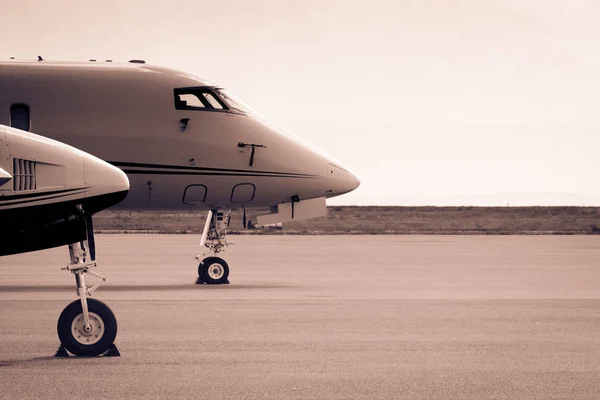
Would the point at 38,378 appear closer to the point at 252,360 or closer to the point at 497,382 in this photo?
the point at 252,360

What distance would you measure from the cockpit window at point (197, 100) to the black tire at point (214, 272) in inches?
130

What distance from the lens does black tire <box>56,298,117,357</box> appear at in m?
12.2

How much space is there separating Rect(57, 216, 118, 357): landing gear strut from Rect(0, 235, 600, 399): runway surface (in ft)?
0.69

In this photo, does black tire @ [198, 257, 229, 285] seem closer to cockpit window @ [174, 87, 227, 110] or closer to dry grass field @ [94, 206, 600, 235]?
cockpit window @ [174, 87, 227, 110]

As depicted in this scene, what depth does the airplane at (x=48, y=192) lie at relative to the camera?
1145 cm

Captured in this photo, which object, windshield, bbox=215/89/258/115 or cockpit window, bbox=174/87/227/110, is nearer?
cockpit window, bbox=174/87/227/110

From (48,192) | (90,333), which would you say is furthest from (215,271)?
(48,192)

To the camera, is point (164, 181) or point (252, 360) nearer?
point (252, 360)

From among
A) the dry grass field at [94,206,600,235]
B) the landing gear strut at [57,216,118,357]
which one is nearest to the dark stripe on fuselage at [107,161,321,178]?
the landing gear strut at [57,216,118,357]

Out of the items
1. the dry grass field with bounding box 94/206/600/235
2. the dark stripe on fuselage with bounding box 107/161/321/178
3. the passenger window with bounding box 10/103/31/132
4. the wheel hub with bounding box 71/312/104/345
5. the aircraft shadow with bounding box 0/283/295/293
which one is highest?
the passenger window with bounding box 10/103/31/132

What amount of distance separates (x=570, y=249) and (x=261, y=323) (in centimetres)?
2899

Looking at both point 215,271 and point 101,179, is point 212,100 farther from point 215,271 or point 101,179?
point 101,179

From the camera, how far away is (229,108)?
2358 centimetres

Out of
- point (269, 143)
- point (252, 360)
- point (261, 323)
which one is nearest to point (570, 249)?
point (269, 143)
